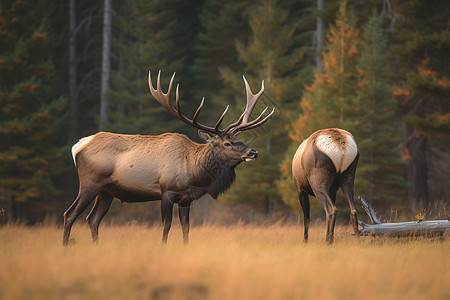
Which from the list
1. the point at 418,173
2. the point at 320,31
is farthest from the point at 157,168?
the point at 320,31

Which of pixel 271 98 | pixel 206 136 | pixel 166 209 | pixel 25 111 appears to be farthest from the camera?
pixel 25 111

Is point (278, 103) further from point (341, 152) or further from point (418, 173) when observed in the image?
point (341, 152)

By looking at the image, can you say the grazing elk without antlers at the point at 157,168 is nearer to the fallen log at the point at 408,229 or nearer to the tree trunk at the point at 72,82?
the fallen log at the point at 408,229

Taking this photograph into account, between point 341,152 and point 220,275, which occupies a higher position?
point 341,152

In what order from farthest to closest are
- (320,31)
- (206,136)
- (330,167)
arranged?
(320,31) < (206,136) < (330,167)

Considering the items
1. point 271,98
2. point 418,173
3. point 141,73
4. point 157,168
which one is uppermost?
point 141,73

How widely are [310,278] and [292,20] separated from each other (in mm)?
18256

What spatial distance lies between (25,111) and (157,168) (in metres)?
10.2

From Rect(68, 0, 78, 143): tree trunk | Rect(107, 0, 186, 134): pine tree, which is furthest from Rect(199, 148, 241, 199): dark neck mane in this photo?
Rect(68, 0, 78, 143): tree trunk

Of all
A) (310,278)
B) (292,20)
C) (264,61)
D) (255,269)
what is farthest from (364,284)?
(292,20)

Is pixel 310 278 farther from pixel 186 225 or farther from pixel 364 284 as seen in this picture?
pixel 186 225

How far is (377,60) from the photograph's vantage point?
14.4 metres

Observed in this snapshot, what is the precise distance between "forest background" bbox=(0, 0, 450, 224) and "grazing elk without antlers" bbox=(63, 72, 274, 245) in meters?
5.80

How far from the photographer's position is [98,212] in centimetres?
778
